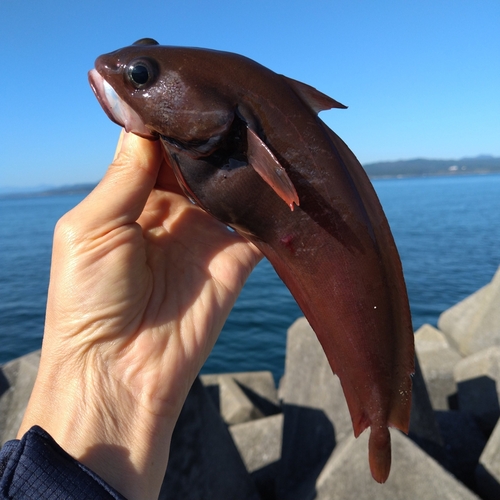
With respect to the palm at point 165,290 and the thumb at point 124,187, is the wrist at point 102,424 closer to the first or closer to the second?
the palm at point 165,290

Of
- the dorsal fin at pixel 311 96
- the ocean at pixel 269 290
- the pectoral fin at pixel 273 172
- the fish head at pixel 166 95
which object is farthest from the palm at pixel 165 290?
the ocean at pixel 269 290

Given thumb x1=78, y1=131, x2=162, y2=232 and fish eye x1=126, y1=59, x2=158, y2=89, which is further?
thumb x1=78, y1=131, x2=162, y2=232

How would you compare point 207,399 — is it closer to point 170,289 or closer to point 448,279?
point 170,289

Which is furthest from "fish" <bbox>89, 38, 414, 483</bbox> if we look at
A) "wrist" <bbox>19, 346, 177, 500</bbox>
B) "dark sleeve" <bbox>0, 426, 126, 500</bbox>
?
"dark sleeve" <bbox>0, 426, 126, 500</bbox>

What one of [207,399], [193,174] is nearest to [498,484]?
[207,399]

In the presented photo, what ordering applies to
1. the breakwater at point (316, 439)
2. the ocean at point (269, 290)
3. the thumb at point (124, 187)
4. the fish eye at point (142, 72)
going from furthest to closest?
1. the ocean at point (269, 290)
2. the breakwater at point (316, 439)
3. the thumb at point (124, 187)
4. the fish eye at point (142, 72)

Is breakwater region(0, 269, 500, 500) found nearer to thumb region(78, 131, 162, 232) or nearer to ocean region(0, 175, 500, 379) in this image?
thumb region(78, 131, 162, 232)
